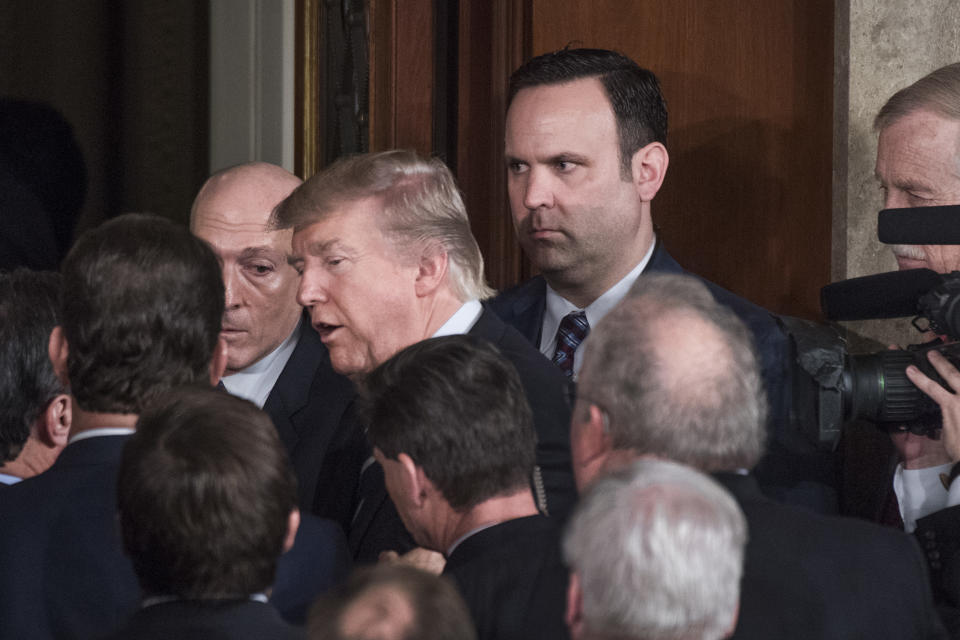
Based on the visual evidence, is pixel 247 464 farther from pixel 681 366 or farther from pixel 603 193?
pixel 603 193

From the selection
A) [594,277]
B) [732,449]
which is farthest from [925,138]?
[732,449]

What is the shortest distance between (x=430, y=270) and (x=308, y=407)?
0.49m

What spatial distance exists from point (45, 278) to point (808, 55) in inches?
81.4

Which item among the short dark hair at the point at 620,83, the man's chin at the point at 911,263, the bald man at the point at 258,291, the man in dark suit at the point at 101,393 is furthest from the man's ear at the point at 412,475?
the short dark hair at the point at 620,83

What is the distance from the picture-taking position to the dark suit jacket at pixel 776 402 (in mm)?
2143

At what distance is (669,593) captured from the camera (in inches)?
42.8

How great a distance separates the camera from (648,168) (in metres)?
2.81

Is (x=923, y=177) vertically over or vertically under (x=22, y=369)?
over

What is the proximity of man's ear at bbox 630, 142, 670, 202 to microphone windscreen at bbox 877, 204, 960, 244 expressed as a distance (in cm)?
72

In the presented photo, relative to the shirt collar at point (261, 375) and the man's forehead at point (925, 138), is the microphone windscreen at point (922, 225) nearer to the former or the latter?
the man's forehead at point (925, 138)

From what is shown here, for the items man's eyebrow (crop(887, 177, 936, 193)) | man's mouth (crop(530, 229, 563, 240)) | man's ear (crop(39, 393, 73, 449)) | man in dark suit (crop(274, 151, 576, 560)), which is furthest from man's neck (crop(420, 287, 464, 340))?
man's eyebrow (crop(887, 177, 936, 193))

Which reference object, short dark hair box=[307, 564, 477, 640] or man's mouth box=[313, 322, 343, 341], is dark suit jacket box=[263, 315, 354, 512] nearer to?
man's mouth box=[313, 322, 343, 341]

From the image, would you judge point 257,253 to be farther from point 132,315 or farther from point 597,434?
point 597,434

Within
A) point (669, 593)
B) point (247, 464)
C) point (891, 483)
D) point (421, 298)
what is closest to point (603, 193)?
point (421, 298)
